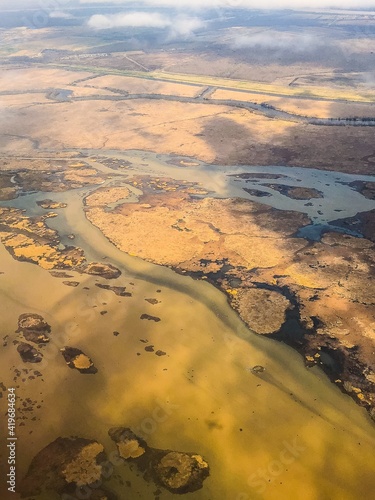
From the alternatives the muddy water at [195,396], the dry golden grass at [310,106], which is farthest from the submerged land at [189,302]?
the dry golden grass at [310,106]

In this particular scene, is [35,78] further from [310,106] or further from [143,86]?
[310,106]

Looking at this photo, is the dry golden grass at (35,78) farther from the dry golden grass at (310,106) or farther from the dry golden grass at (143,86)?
the dry golden grass at (310,106)

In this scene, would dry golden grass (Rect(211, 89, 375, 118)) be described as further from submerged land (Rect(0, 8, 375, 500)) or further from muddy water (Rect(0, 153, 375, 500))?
muddy water (Rect(0, 153, 375, 500))

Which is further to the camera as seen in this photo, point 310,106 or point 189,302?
point 310,106

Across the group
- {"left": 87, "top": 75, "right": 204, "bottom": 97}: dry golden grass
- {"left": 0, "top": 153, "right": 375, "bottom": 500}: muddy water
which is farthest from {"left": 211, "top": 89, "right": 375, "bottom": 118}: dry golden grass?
{"left": 0, "top": 153, "right": 375, "bottom": 500}: muddy water

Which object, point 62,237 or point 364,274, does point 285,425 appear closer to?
point 364,274

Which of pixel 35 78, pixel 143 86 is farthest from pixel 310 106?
pixel 35 78
